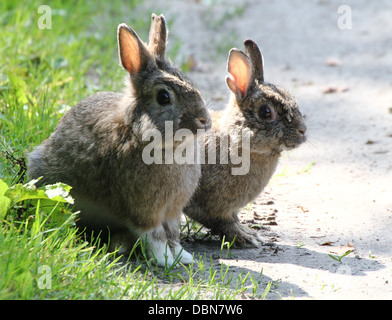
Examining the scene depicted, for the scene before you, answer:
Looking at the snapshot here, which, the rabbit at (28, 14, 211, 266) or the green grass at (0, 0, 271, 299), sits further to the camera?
the rabbit at (28, 14, 211, 266)

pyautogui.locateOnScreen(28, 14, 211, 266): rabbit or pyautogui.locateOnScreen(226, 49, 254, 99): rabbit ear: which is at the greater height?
pyautogui.locateOnScreen(226, 49, 254, 99): rabbit ear

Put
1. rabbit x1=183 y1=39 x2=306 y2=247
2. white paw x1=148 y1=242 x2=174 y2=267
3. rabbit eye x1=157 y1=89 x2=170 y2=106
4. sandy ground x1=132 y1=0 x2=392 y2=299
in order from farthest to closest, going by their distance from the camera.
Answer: rabbit x1=183 y1=39 x2=306 y2=247 → sandy ground x1=132 y1=0 x2=392 y2=299 → white paw x1=148 y1=242 x2=174 y2=267 → rabbit eye x1=157 y1=89 x2=170 y2=106

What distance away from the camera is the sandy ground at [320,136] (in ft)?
12.7

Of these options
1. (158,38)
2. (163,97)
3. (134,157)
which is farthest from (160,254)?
(158,38)

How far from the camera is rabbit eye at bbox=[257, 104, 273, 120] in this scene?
4.16 m

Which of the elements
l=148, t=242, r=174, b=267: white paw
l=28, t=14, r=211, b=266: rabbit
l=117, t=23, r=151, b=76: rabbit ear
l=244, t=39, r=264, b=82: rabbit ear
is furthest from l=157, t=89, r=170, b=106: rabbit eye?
l=244, t=39, r=264, b=82: rabbit ear

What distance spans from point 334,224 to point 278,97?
3.25 feet

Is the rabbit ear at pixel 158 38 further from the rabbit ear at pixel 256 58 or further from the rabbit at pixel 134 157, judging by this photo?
the rabbit ear at pixel 256 58

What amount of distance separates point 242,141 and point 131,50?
3.20 feet

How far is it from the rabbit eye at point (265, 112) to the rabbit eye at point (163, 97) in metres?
0.84

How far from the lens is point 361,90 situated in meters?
6.80

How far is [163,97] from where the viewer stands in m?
3.54

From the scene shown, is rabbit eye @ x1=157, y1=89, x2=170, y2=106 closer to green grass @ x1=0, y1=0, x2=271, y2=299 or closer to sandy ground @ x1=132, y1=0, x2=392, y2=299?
green grass @ x1=0, y1=0, x2=271, y2=299

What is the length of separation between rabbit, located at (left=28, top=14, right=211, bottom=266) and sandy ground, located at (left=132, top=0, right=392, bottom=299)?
1.92ft
